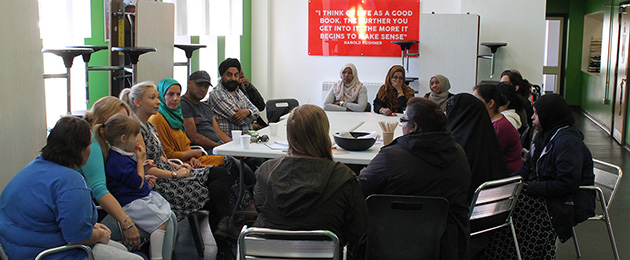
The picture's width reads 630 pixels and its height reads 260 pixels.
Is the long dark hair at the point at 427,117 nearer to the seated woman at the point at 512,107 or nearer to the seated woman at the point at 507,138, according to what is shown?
the seated woman at the point at 507,138

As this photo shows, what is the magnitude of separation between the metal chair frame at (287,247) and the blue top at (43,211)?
2.21ft

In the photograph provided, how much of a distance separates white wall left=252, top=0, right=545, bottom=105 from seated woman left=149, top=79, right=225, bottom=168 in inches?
191

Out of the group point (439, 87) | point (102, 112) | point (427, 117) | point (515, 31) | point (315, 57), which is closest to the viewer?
point (427, 117)

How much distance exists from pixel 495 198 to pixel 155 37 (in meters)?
3.36

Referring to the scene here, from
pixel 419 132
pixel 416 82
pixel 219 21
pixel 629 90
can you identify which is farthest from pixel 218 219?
pixel 629 90

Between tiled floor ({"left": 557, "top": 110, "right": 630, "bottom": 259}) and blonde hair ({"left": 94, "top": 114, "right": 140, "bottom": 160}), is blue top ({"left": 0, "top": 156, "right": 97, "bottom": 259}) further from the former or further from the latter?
tiled floor ({"left": 557, "top": 110, "right": 630, "bottom": 259})

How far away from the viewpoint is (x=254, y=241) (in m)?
2.49

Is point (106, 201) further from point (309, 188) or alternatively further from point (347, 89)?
point (347, 89)

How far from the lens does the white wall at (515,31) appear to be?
8.45m

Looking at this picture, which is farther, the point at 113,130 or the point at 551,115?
the point at 551,115

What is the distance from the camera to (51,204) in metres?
2.52

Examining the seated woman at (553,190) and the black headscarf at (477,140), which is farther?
the seated woman at (553,190)

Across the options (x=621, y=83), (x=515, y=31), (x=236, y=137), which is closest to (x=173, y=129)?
(x=236, y=137)

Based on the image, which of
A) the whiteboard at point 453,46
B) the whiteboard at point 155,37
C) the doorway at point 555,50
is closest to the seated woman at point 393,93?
the whiteboard at point 453,46
